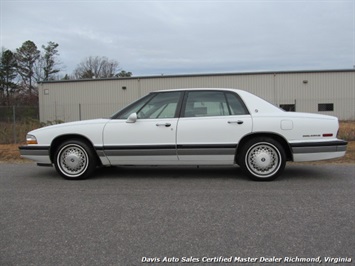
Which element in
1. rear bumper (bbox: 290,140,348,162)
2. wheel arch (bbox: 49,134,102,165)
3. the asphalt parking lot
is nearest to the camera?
the asphalt parking lot

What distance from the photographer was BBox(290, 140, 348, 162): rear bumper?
5605 mm

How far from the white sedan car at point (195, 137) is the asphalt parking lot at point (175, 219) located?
0.36 m

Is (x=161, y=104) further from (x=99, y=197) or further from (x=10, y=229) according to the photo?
(x=10, y=229)

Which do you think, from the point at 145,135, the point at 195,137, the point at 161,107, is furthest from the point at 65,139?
the point at 195,137

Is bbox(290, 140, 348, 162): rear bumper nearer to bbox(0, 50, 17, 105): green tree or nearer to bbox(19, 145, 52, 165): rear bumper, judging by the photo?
bbox(19, 145, 52, 165): rear bumper

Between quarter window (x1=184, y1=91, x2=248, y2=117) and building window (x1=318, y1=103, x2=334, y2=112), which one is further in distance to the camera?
building window (x1=318, y1=103, x2=334, y2=112)

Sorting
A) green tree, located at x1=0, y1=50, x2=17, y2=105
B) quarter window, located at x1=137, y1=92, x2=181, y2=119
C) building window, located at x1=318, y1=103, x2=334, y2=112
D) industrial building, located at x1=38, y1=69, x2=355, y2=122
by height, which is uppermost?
green tree, located at x1=0, y1=50, x2=17, y2=105

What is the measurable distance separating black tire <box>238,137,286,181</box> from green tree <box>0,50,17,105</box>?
159ft

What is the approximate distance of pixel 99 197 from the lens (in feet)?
16.2

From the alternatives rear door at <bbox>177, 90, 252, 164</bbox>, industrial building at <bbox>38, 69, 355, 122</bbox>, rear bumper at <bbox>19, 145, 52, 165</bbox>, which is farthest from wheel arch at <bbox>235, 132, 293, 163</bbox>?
industrial building at <bbox>38, 69, 355, 122</bbox>

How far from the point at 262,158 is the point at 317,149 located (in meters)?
0.88

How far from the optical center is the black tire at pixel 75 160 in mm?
6039

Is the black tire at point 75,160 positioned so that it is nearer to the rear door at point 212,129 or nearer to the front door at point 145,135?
the front door at point 145,135

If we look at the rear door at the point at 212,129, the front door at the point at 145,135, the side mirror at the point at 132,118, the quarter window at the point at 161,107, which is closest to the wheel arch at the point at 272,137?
the rear door at the point at 212,129
